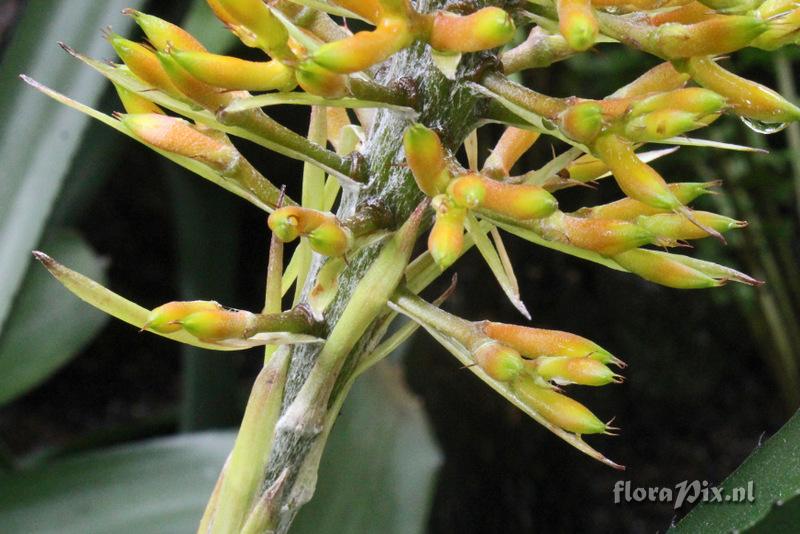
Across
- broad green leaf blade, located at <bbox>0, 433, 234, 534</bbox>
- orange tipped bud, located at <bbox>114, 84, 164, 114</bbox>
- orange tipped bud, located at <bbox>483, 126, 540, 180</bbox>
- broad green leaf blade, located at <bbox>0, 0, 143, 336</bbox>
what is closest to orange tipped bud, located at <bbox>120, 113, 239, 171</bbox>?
orange tipped bud, located at <bbox>114, 84, 164, 114</bbox>

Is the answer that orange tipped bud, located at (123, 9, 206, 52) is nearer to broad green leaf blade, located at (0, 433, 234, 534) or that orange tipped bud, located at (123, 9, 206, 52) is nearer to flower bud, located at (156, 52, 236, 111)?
flower bud, located at (156, 52, 236, 111)

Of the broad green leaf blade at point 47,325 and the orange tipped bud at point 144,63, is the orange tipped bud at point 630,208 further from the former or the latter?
the broad green leaf blade at point 47,325

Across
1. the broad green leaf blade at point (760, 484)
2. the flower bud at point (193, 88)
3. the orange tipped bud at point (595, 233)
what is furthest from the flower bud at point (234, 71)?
the broad green leaf blade at point (760, 484)

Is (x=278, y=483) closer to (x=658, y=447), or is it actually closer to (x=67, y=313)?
(x=67, y=313)

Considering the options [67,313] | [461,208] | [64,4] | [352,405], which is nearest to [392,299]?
[461,208]

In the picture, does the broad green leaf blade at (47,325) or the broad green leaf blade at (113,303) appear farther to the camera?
the broad green leaf blade at (47,325)

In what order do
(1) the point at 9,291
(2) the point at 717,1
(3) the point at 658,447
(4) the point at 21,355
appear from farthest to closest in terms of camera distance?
(3) the point at 658,447 → (4) the point at 21,355 → (1) the point at 9,291 → (2) the point at 717,1

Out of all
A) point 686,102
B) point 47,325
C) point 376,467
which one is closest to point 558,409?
point 686,102
